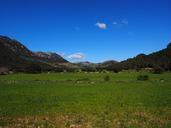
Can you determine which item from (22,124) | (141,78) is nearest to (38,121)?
(22,124)

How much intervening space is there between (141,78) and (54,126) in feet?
252

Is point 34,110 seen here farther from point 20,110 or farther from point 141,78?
point 141,78

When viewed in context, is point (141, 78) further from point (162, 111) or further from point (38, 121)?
point (38, 121)

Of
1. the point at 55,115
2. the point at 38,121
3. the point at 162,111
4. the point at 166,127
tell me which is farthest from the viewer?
the point at 162,111

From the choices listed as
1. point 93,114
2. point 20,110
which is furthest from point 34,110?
point 93,114

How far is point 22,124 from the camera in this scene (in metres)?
20.6

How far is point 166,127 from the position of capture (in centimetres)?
1945

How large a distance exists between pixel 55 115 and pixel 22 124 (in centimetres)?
407

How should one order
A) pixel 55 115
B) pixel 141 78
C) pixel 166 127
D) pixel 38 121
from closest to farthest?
pixel 166 127 < pixel 38 121 < pixel 55 115 < pixel 141 78

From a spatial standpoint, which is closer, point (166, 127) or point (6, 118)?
point (166, 127)

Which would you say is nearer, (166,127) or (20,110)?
(166,127)

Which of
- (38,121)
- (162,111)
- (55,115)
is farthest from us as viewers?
(162,111)

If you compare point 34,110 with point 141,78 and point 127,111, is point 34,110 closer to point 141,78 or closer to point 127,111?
point 127,111

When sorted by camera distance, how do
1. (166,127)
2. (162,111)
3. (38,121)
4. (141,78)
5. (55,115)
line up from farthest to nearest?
(141,78)
(162,111)
(55,115)
(38,121)
(166,127)
